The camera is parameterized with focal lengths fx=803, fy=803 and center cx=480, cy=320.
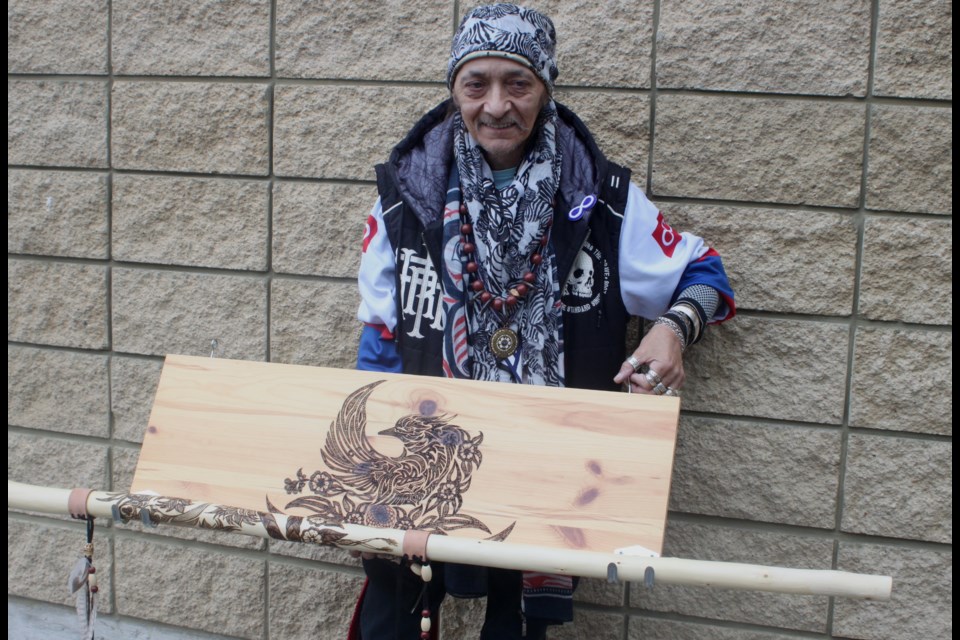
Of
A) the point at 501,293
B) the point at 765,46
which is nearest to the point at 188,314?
the point at 501,293

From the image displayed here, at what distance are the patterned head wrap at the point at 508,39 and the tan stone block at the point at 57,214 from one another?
1.55 meters

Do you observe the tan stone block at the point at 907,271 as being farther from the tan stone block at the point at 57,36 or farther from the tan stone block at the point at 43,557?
the tan stone block at the point at 43,557

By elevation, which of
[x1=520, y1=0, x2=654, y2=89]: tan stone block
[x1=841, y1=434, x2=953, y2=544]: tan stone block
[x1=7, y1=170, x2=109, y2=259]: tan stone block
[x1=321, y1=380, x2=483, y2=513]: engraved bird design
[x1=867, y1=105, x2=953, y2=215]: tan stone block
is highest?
[x1=520, y1=0, x2=654, y2=89]: tan stone block

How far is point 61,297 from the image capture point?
2896mm

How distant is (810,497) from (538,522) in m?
1.20

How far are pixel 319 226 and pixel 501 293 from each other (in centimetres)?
93

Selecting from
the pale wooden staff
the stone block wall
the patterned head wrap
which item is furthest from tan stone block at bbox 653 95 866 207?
the pale wooden staff

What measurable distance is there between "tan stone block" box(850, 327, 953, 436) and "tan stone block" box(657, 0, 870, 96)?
0.71 metres

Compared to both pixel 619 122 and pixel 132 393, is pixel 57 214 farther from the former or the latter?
pixel 619 122

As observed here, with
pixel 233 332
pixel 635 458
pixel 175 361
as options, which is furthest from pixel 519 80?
pixel 233 332

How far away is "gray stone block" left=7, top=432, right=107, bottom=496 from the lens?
2.92 metres

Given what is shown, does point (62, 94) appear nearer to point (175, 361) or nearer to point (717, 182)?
point (175, 361)

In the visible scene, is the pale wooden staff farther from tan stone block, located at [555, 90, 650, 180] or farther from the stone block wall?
tan stone block, located at [555, 90, 650, 180]

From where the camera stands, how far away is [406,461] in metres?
1.69
